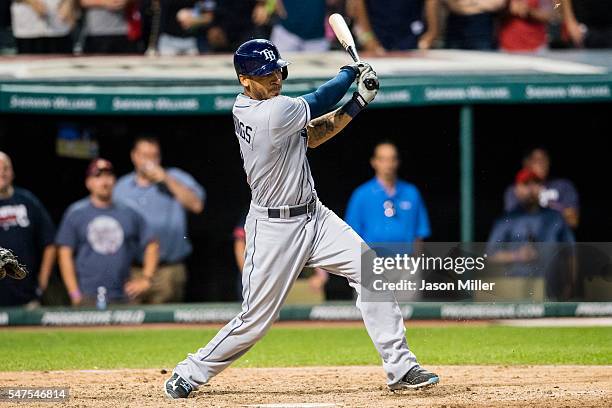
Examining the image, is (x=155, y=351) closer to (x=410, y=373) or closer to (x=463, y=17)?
(x=410, y=373)

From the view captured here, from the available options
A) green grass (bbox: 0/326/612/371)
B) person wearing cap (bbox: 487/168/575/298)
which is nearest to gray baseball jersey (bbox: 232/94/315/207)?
green grass (bbox: 0/326/612/371)

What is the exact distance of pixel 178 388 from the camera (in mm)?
5426

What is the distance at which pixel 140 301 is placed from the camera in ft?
31.5

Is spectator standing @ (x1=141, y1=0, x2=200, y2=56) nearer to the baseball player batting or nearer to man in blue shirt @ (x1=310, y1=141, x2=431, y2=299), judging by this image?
man in blue shirt @ (x1=310, y1=141, x2=431, y2=299)

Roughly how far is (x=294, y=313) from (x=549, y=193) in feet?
8.11

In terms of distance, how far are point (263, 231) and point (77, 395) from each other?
51.6 inches

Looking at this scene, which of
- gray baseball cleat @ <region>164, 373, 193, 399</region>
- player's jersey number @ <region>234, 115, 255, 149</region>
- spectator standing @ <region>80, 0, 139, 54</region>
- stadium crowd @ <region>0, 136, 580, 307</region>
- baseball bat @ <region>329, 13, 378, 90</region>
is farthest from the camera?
spectator standing @ <region>80, 0, 139, 54</region>

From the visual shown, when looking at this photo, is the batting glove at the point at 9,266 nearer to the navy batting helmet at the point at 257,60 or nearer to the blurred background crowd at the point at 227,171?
the navy batting helmet at the point at 257,60

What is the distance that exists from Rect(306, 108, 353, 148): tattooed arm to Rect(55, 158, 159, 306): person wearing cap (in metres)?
4.23

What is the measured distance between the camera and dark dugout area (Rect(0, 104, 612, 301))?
10.1 m

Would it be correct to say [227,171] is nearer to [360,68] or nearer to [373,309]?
[360,68]

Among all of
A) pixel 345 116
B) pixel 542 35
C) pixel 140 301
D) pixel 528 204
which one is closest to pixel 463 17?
pixel 542 35

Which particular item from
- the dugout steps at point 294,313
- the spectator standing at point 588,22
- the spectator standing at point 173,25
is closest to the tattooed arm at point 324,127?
the dugout steps at point 294,313

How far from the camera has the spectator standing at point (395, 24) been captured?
9727 mm
